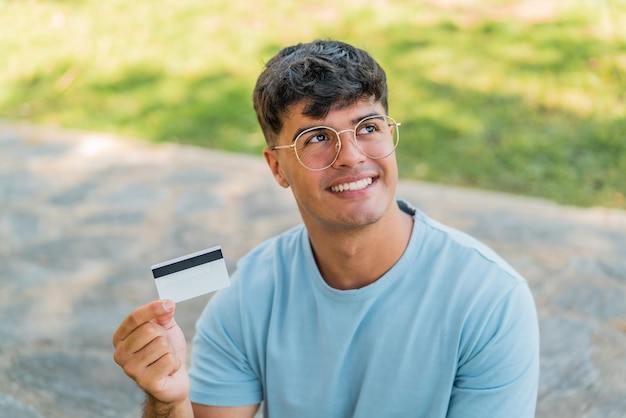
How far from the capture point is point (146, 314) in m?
1.86

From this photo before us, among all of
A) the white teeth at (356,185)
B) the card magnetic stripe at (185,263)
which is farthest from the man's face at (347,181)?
the card magnetic stripe at (185,263)

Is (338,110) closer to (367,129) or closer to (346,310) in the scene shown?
(367,129)

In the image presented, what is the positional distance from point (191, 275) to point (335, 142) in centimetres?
53

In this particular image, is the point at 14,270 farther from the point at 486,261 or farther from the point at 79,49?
the point at 79,49

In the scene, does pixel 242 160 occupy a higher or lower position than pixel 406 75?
lower

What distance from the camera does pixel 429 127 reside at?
17.7ft

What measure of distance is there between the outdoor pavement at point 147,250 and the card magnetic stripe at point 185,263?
1.45 metres

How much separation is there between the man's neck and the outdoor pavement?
46.0 inches

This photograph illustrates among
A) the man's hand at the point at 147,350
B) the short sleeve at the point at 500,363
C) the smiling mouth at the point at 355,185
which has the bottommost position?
the short sleeve at the point at 500,363

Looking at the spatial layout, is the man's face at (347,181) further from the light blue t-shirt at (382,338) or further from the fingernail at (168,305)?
the fingernail at (168,305)

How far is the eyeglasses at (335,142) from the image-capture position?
82.5 inches

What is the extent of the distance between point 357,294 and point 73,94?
5.47 meters

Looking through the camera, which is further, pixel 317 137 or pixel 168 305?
pixel 317 137

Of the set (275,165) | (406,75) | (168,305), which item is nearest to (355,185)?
(275,165)
